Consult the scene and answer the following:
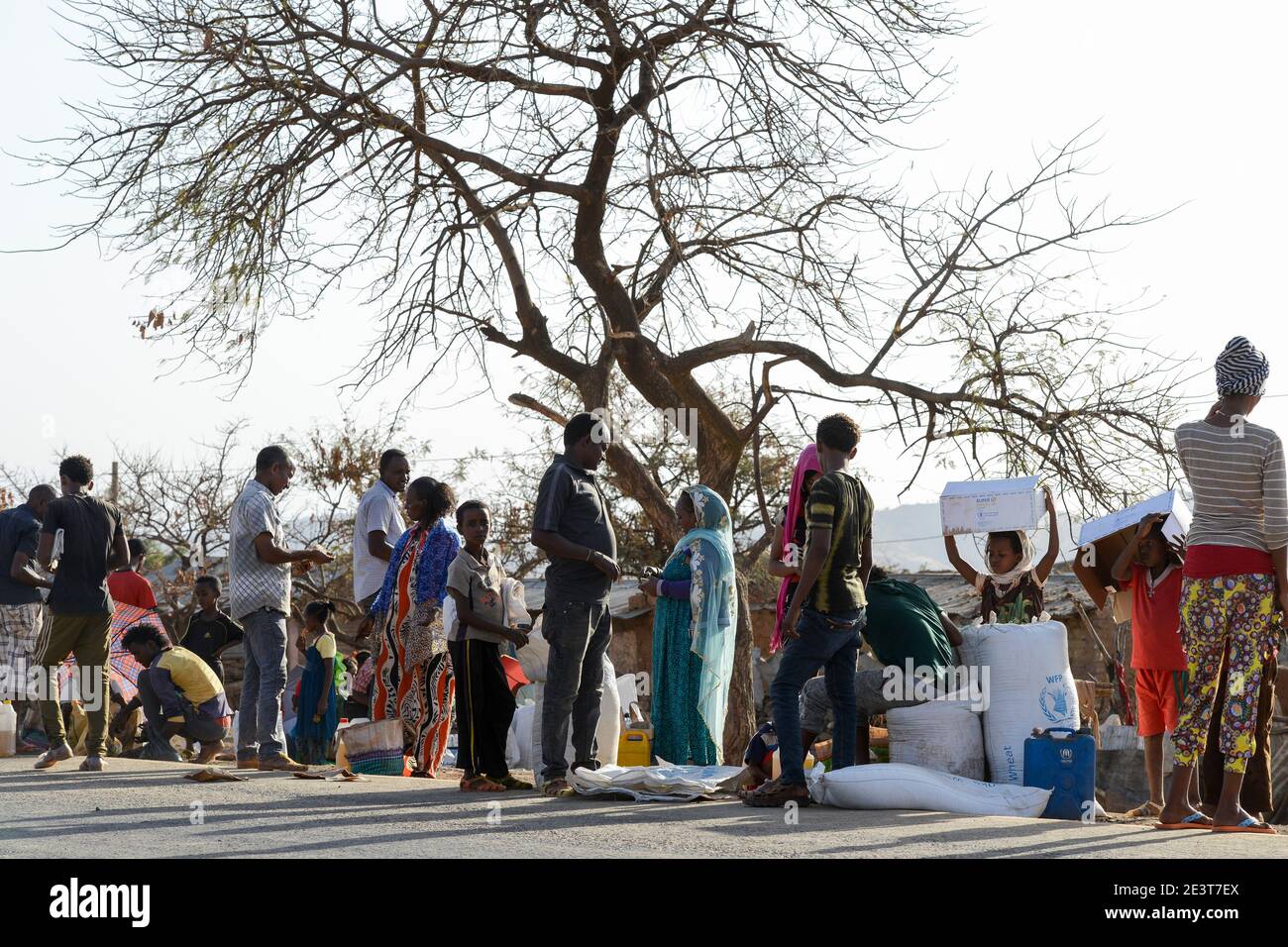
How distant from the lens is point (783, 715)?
7043 mm

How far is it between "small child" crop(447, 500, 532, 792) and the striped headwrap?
13.8ft

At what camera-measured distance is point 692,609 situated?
904 cm

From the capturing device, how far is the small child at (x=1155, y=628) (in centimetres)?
764

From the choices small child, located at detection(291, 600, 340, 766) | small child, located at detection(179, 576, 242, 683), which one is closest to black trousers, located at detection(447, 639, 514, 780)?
small child, located at detection(291, 600, 340, 766)

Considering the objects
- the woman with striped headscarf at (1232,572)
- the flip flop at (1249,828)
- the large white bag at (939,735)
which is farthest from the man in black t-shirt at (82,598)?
the flip flop at (1249,828)

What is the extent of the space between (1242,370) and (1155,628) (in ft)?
5.99

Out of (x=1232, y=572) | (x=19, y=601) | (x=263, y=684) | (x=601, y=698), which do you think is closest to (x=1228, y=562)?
(x=1232, y=572)
